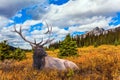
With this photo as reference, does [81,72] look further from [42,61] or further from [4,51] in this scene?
[4,51]

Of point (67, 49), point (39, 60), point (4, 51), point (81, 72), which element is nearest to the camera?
point (81, 72)

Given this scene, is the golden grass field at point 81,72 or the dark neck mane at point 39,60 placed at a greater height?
the dark neck mane at point 39,60

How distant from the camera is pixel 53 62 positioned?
15.9m

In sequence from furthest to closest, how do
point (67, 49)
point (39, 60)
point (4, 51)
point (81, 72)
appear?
point (67, 49) < point (4, 51) < point (39, 60) < point (81, 72)

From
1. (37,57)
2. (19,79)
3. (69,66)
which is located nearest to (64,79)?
(19,79)

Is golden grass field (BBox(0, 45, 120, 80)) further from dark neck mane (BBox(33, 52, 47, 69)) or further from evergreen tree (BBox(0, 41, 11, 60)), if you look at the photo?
evergreen tree (BBox(0, 41, 11, 60))

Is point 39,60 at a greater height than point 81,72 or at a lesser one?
greater

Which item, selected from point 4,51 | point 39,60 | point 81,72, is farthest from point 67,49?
point 81,72

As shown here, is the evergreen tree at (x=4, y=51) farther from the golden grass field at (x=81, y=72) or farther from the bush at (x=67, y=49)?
the golden grass field at (x=81, y=72)

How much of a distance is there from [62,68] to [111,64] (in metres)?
2.79

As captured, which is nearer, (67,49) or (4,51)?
(4,51)

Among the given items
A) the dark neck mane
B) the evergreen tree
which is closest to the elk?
the dark neck mane

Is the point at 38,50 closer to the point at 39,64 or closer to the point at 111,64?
the point at 39,64

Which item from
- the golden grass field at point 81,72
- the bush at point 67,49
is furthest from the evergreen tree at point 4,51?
the golden grass field at point 81,72
